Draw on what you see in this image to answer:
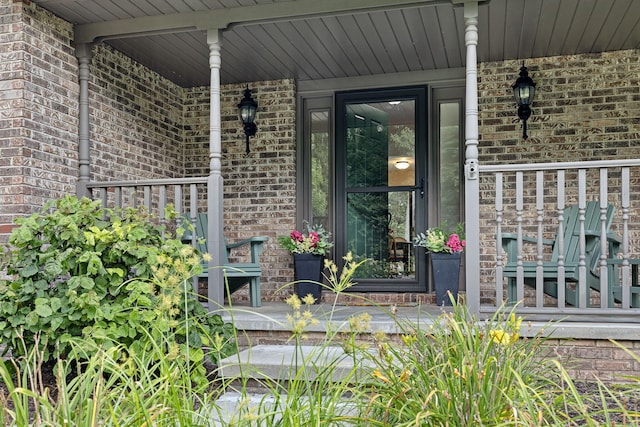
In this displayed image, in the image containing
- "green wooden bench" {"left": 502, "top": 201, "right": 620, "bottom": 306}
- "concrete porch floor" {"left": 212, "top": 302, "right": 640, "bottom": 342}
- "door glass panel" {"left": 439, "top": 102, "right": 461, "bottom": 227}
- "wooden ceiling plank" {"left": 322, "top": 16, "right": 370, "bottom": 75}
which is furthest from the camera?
"door glass panel" {"left": 439, "top": 102, "right": 461, "bottom": 227}

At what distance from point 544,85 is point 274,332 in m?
3.42

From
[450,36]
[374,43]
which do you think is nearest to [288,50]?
[374,43]

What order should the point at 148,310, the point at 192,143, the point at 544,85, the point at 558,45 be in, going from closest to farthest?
1. the point at 148,310
2. the point at 558,45
3. the point at 544,85
4. the point at 192,143

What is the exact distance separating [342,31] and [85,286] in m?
2.84

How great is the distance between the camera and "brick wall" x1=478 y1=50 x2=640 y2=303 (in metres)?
5.31

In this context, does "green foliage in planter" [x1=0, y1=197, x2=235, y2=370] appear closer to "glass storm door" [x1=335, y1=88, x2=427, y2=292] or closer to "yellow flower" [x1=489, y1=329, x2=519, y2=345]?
"yellow flower" [x1=489, y1=329, x2=519, y2=345]

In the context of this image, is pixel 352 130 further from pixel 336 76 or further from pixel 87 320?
pixel 87 320

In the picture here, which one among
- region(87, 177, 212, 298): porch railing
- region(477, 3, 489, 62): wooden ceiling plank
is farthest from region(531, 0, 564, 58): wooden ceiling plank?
region(87, 177, 212, 298): porch railing

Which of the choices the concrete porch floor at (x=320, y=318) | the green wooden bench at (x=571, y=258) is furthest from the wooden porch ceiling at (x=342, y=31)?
the concrete porch floor at (x=320, y=318)

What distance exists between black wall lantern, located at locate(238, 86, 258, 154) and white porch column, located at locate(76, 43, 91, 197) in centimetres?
167

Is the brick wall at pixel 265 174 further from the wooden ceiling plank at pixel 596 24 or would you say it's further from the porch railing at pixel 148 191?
the wooden ceiling plank at pixel 596 24

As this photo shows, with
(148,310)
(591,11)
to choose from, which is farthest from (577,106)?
(148,310)

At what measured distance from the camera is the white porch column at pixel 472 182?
12.9 feet

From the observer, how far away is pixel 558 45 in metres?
5.20
